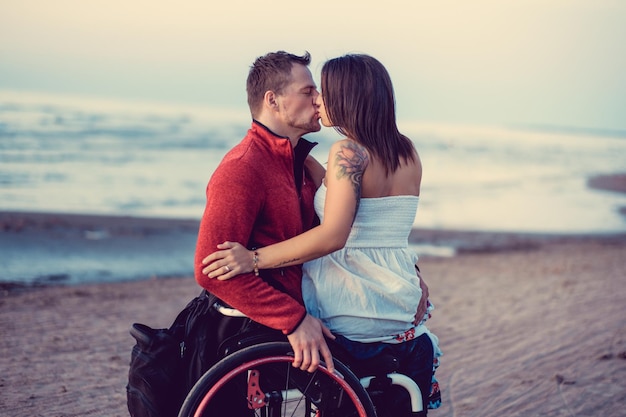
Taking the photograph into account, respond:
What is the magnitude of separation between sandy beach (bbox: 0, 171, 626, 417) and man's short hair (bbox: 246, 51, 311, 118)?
8.30ft

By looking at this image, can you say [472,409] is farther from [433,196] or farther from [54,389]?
[433,196]

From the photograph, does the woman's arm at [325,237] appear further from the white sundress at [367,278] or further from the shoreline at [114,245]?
the shoreline at [114,245]

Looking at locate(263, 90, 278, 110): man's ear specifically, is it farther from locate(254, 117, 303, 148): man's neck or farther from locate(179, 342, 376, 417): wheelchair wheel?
locate(179, 342, 376, 417): wheelchair wheel

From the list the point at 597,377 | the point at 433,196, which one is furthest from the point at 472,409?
the point at 433,196

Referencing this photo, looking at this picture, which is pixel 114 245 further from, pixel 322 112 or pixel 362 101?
pixel 362 101

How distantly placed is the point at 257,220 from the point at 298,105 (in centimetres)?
54

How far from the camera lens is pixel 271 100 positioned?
3078mm

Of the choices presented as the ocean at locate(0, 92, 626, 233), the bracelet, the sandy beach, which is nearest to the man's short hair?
the bracelet

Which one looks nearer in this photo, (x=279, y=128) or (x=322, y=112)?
(x=322, y=112)

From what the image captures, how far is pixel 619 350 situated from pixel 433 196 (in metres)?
13.8

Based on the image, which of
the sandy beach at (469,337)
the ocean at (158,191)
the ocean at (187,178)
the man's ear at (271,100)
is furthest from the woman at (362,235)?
the ocean at (187,178)

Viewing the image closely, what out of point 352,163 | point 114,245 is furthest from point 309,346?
point 114,245

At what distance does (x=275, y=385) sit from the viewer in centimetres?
291

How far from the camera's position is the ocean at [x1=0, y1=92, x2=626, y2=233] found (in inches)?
626
